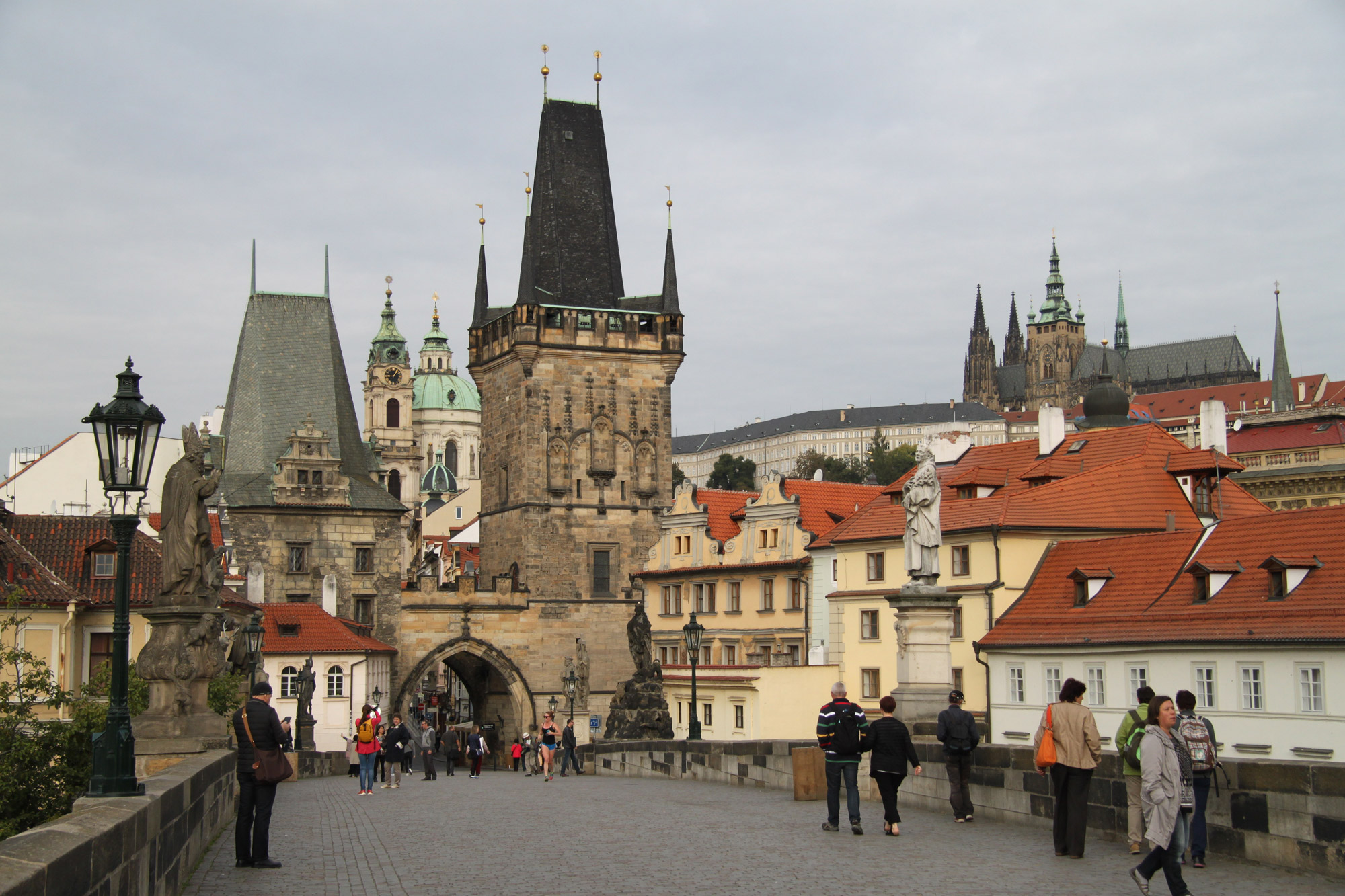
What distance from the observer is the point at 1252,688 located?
1149 inches

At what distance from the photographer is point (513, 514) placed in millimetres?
61250

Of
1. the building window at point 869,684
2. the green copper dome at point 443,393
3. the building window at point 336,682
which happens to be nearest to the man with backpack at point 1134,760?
the building window at point 869,684

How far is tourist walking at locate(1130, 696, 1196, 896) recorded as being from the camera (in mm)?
9516

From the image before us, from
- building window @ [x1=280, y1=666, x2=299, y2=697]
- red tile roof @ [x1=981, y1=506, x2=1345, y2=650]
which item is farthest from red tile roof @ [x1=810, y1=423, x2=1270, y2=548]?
building window @ [x1=280, y1=666, x2=299, y2=697]

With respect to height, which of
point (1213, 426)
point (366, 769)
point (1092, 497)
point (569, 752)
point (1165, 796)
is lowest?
point (569, 752)

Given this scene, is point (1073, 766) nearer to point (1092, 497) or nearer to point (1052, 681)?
point (1052, 681)

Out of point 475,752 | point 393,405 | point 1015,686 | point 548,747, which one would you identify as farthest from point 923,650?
point 393,405

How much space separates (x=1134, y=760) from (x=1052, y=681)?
23.9 meters

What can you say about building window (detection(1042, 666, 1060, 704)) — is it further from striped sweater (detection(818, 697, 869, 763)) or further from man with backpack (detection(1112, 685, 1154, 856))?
man with backpack (detection(1112, 685, 1154, 856))

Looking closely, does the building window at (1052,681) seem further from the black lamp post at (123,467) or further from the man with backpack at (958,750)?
the black lamp post at (123,467)

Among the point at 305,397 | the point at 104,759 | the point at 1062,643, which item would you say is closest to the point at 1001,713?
the point at 1062,643

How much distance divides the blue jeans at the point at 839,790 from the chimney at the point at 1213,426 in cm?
3403

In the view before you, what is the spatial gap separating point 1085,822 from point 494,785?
15190mm

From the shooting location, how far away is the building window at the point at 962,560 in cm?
3991
